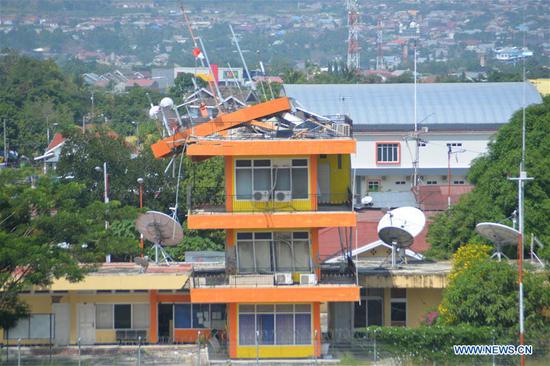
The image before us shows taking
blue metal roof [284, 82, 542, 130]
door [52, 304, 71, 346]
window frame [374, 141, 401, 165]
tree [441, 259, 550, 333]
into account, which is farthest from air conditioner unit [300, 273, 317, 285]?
window frame [374, 141, 401, 165]

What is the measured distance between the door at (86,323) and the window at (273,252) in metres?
4.22

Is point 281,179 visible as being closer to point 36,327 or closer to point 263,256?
point 263,256

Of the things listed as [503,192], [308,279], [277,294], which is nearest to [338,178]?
[308,279]

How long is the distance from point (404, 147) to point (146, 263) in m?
41.9

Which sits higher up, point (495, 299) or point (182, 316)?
point (495, 299)

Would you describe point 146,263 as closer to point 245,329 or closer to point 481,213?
point 245,329

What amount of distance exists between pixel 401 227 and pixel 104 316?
738 cm

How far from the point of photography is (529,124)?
48500mm

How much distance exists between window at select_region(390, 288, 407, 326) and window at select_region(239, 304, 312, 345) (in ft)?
12.5

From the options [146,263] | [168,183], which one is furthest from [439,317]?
[168,183]

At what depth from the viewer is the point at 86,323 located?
38.3 m

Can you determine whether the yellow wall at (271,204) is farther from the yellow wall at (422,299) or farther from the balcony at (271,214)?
the yellow wall at (422,299)

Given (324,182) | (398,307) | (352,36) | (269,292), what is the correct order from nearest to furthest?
(269,292), (324,182), (398,307), (352,36)

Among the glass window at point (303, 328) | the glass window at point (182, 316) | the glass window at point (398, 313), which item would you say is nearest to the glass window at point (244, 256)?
the glass window at point (303, 328)
